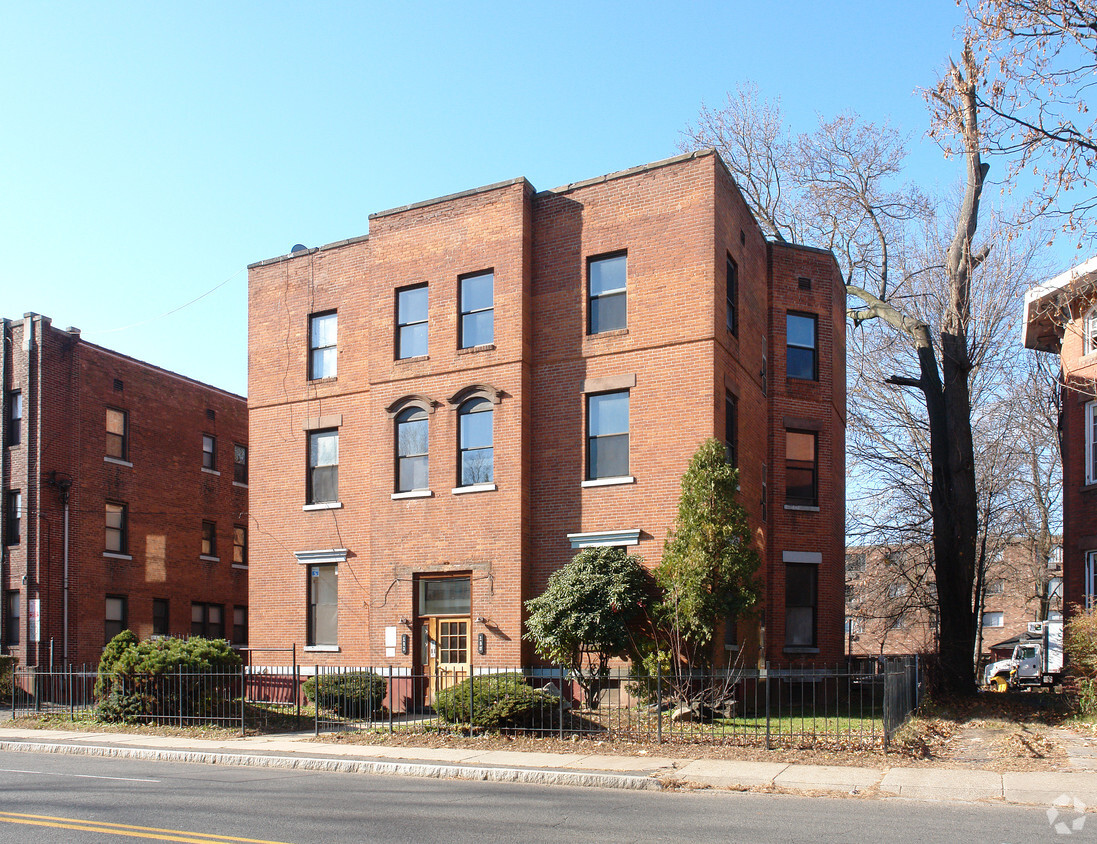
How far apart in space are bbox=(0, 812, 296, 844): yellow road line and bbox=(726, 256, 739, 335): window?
1591cm

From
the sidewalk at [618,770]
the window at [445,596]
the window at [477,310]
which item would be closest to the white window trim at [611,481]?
the window at [445,596]

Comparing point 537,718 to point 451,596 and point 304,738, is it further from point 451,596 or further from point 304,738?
point 451,596

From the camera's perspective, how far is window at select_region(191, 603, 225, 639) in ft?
112

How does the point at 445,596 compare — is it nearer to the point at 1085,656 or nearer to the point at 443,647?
the point at 443,647

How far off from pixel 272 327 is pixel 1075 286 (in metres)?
19.0

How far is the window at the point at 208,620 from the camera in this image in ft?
112

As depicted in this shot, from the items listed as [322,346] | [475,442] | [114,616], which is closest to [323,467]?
[322,346]

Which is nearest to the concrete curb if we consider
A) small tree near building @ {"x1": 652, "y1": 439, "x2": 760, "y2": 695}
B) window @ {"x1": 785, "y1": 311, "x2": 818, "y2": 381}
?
small tree near building @ {"x1": 652, "y1": 439, "x2": 760, "y2": 695}

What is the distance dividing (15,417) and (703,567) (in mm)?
22450

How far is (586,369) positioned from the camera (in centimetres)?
2191

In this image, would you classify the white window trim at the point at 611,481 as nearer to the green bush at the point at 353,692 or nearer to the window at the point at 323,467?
the green bush at the point at 353,692

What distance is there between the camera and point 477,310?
2300 cm

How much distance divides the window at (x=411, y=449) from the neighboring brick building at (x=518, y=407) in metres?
0.06

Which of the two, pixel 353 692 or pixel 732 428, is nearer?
pixel 353 692
